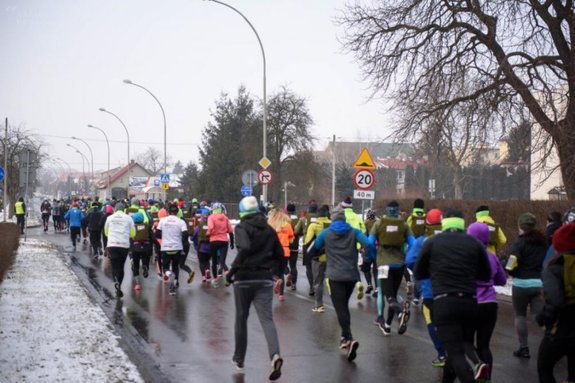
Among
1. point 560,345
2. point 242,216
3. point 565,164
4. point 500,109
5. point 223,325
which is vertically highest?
point 500,109

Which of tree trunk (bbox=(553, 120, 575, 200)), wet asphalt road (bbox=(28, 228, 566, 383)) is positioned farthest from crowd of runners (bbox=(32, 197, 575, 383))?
tree trunk (bbox=(553, 120, 575, 200))

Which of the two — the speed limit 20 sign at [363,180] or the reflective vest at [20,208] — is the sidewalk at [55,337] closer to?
the speed limit 20 sign at [363,180]

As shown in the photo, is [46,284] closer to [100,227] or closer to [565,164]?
[100,227]

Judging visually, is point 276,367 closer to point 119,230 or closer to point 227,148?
point 119,230

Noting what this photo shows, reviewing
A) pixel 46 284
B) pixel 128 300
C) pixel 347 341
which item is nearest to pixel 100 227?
pixel 46 284

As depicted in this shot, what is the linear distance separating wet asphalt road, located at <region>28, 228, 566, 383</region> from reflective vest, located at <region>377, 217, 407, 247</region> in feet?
4.44

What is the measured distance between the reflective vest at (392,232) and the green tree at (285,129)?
43.6 m

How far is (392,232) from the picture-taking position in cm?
1074

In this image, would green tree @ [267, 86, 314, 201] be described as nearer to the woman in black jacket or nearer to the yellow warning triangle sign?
the yellow warning triangle sign

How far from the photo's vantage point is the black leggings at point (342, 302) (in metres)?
9.16

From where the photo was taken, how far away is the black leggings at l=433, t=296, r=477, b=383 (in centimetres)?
650

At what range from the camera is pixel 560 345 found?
6.10 metres

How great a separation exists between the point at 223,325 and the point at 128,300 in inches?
143

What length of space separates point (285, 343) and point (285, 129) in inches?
1759
